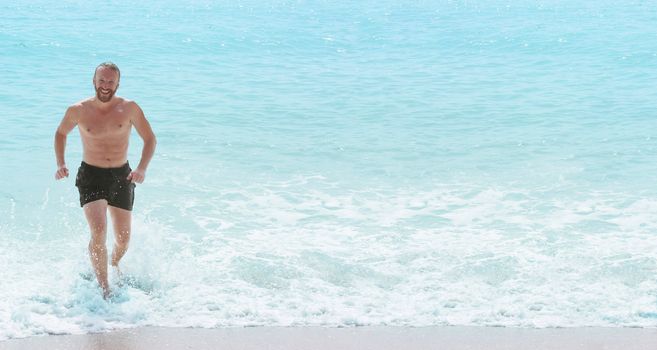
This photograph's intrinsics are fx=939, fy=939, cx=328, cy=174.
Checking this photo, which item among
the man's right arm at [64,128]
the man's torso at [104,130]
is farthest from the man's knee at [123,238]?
the man's right arm at [64,128]

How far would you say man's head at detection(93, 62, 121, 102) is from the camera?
5.84m

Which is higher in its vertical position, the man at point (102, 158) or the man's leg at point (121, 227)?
the man at point (102, 158)

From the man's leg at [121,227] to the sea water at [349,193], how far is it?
237mm

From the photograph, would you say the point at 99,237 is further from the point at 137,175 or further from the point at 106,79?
the point at 106,79

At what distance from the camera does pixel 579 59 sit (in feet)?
72.0

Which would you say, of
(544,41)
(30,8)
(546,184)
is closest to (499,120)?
(546,184)

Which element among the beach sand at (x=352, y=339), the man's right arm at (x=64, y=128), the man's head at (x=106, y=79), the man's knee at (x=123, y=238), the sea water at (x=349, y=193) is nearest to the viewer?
the beach sand at (x=352, y=339)

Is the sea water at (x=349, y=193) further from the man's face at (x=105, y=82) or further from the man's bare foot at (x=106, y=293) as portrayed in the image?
the man's face at (x=105, y=82)

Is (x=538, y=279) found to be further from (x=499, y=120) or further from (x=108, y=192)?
(x=499, y=120)

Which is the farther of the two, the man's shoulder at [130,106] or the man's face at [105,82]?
the man's shoulder at [130,106]

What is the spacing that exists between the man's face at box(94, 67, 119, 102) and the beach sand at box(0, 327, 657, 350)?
1.51 metres

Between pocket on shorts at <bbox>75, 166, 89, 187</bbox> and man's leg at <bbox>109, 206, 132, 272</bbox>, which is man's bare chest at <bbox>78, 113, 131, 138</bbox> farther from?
man's leg at <bbox>109, 206, 132, 272</bbox>

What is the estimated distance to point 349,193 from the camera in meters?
9.63

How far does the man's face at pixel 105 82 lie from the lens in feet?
19.2
